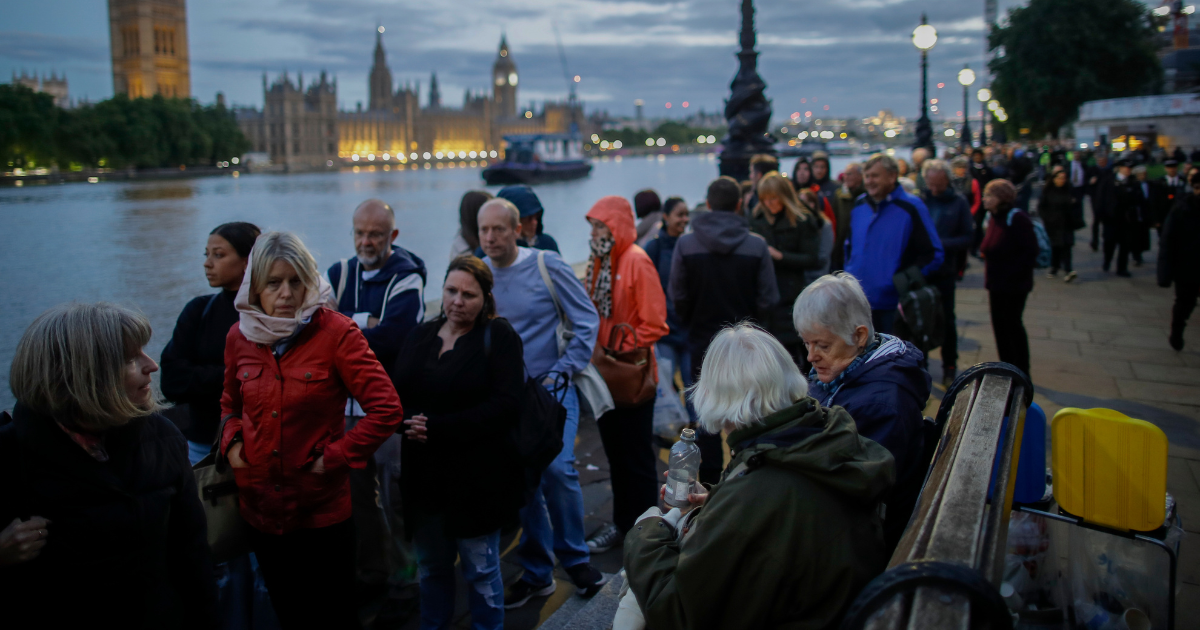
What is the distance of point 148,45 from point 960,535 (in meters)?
78.9

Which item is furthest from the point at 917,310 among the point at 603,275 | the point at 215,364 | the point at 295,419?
the point at 215,364

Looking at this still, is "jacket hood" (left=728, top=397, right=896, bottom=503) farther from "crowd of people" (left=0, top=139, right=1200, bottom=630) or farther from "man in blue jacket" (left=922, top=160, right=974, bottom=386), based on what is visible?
"man in blue jacket" (left=922, top=160, right=974, bottom=386)

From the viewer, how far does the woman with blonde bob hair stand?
1.72 m

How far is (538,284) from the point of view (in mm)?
3328

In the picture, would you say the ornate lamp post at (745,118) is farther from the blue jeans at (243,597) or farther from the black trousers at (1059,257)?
the blue jeans at (243,597)

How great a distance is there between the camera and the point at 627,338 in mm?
3625

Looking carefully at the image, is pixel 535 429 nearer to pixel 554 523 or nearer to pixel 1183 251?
pixel 554 523

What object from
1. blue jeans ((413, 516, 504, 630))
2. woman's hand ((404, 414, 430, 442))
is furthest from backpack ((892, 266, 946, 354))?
woman's hand ((404, 414, 430, 442))

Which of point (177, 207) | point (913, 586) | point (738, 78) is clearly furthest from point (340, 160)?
point (913, 586)

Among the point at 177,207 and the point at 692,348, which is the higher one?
the point at 177,207

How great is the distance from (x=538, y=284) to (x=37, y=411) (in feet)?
6.31

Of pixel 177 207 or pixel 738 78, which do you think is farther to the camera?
pixel 177 207

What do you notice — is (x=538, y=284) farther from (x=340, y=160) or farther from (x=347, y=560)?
(x=340, y=160)

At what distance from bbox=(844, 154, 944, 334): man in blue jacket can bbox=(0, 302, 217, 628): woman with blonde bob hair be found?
13.6 feet
